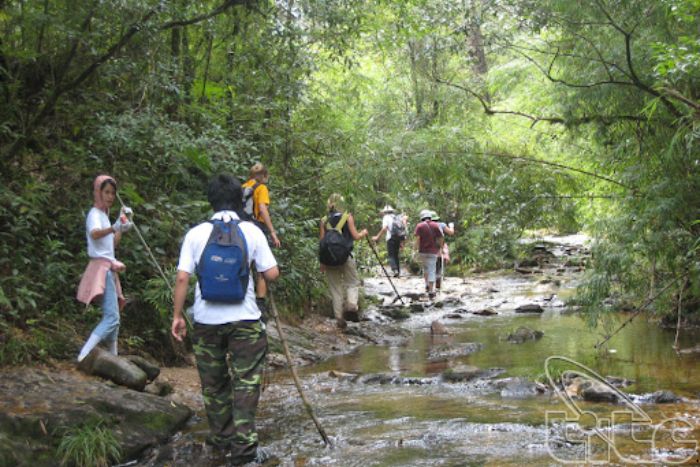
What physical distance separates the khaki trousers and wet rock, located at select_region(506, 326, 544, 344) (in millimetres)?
2470

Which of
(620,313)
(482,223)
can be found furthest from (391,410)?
(620,313)

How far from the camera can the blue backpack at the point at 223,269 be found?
177 inches

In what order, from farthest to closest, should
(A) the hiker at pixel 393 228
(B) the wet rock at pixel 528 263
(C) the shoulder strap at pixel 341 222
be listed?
(B) the wet rock at pixel 528 263
(A) the hiker at pixel 393 228
(C) the shoulder strap at pixel 341 222

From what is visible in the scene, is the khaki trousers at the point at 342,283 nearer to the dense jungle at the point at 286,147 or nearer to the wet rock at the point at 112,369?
the dense jungle at the point at 286,147

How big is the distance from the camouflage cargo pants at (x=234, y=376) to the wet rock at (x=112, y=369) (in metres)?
1.47

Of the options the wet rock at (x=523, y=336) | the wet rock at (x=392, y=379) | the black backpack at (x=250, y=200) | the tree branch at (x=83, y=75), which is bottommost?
the wet rock at (x=523, y=336)

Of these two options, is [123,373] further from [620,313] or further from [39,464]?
[620,313]

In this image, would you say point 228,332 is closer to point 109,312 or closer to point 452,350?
point 109,312

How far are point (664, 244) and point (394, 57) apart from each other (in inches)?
515

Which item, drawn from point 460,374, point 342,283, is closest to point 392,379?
point 460,374

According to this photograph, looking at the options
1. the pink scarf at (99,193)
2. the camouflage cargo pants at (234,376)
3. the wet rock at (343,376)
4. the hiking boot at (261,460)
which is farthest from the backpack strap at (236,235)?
the wet rock at (343,376)

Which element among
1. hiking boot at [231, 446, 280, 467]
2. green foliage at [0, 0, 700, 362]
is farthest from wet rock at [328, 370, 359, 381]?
hiking boot at [231, 446, 280, 467]

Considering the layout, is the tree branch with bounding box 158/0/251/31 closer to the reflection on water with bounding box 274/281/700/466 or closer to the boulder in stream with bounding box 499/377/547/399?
the reflection on water with bounding box 274/281/700/466

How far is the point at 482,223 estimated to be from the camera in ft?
34.3
